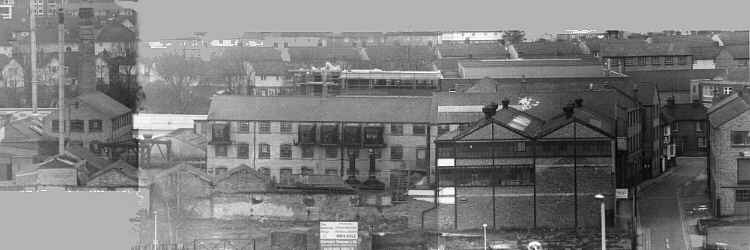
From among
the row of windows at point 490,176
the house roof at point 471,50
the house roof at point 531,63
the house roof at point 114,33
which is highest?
the house roof at point 114,33

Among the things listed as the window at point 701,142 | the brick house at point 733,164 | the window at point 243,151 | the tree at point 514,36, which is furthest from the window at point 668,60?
the window at point 243,151

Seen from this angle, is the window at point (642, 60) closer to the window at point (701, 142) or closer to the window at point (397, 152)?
the window at point (701, 142)

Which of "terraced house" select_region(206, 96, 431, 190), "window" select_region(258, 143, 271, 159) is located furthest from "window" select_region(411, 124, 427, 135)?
"window" select_region(258, 143, 271, 159)

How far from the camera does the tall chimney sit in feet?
55.4

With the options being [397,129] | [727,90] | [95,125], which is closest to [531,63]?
[727,90]

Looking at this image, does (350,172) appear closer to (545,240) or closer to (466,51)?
(545,240)

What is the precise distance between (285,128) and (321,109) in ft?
0.93

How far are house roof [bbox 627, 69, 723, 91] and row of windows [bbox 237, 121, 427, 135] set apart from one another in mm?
2790

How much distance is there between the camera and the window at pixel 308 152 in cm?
1249

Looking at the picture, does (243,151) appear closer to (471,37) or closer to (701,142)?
(701,142)

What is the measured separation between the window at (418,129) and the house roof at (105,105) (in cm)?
278

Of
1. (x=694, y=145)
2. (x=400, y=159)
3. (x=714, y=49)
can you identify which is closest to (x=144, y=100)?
(x=400, y=159)

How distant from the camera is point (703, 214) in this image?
11.8 metres

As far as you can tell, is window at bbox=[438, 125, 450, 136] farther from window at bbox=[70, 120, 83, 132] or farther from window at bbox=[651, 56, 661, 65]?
window at bbox=[651, 56, 661, 65]
